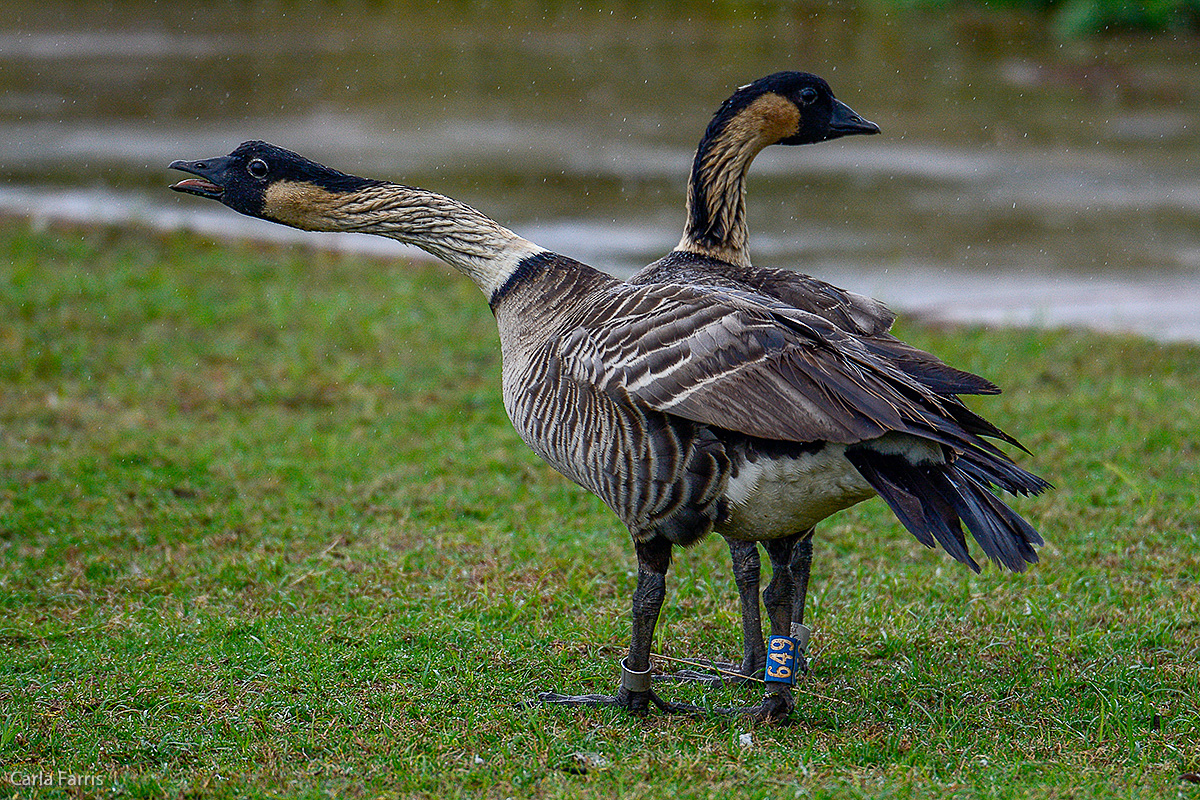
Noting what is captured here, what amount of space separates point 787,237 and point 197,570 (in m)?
6.19

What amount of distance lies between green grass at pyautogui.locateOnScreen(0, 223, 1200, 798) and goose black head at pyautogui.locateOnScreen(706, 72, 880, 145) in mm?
1815

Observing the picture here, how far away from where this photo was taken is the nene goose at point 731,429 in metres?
3.35

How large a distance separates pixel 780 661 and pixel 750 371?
950 millimetres

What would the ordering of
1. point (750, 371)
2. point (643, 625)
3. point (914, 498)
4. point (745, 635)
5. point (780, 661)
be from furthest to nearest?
point (745, 635) → point (643, 625) → point (780, 661) → point (750, 371) → point (914, 498)

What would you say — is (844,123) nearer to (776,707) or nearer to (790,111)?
(790,111)

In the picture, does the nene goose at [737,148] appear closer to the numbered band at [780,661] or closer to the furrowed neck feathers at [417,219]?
the furrowed neck feathers at [417,219]

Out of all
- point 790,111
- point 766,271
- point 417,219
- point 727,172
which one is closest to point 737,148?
point 727,172

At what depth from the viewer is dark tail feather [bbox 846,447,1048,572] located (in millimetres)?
3281

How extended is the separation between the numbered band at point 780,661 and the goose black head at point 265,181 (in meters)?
2.09

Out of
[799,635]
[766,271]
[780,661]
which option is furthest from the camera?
[766,271]

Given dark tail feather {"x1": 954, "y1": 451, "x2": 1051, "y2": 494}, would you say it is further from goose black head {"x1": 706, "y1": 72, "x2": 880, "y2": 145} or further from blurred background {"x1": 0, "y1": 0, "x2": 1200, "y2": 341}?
blurred background {"x1": 0, "y1": 0, "x2": 1200, "y2": 341}

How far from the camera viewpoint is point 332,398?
7.23 metres

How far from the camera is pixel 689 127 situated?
44.5 feet

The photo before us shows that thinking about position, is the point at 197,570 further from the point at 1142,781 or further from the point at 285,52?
the point at 285,52
